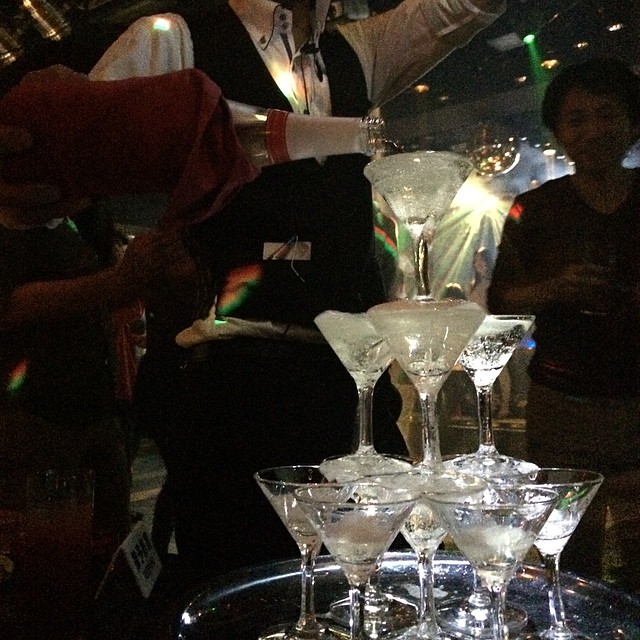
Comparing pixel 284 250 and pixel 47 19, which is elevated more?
pixel 47 19

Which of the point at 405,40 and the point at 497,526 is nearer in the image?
the point at 497,526

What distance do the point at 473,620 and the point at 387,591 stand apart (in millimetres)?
161

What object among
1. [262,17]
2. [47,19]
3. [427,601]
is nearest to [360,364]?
[427,601]

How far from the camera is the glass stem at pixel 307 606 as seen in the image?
0.82 metres

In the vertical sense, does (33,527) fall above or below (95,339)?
below

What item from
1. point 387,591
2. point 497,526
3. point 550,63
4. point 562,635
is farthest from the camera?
point 550,63

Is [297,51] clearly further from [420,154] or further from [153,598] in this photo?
[153,598]

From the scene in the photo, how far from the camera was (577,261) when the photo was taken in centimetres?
121

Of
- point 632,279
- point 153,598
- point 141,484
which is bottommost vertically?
point 153,598

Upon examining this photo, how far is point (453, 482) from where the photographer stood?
0.77m

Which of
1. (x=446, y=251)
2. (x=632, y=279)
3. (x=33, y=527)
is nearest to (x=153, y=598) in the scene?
(x=33, y=527)

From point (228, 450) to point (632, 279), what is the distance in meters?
0.83

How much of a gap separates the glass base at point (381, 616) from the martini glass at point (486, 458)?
0.05m

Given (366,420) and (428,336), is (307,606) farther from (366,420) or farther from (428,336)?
(428,336)
